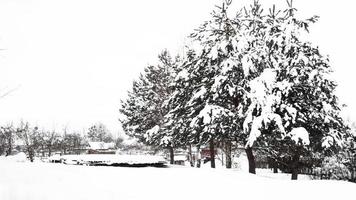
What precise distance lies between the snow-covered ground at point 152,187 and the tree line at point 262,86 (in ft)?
16.5

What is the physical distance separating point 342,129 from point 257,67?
5.80 metres

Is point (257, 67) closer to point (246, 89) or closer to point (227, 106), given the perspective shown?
point (246, 89)

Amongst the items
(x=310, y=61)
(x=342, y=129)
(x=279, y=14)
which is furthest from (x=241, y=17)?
(x=342, y=129)

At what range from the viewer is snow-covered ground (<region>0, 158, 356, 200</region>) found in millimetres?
6742

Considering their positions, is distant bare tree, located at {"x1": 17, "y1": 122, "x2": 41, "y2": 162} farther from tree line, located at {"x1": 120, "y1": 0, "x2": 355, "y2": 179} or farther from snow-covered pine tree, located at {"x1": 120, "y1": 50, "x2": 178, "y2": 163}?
tree line, located at {"x1": 120, "y1": 0, "x2": 355, "y2": 179}

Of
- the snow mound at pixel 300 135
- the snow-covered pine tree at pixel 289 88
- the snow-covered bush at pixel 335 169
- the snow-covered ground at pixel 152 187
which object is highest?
the snow-covered pine tree at pixel 289 88

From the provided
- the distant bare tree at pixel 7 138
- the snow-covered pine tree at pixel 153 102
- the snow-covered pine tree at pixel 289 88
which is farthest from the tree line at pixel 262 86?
the distant bare tree at pixel 7 138

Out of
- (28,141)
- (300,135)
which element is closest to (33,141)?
(28,141)

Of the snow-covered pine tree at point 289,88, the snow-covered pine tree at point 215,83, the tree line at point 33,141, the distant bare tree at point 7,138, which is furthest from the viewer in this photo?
the distant bare tree at point 7,138

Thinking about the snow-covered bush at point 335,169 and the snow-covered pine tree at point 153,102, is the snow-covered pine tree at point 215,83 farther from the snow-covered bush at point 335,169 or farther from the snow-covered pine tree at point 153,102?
the snow-covered bush at point 335,169

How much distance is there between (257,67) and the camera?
53.9 ft

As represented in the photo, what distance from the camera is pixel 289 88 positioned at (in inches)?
592

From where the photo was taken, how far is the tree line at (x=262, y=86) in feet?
49.5

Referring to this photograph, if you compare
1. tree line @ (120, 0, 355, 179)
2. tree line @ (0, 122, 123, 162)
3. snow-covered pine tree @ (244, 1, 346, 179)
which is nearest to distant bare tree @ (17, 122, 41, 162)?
tree line @ (0, 122, 123, 162)
